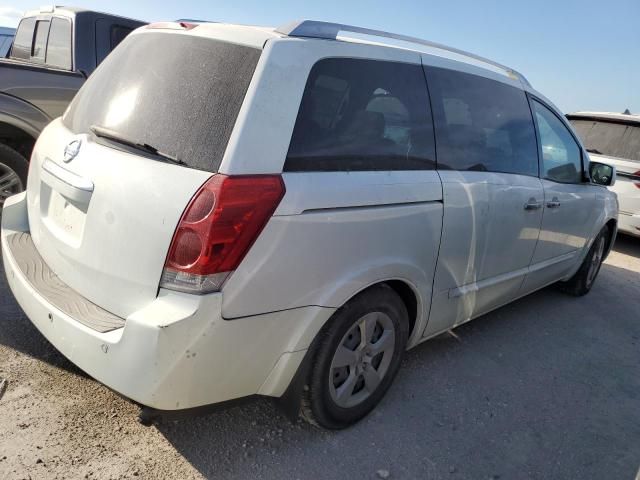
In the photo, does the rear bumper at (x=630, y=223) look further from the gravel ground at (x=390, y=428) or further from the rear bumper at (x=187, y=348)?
the rear bumper at (x=187, y=348)

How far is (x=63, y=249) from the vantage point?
7.39 ft

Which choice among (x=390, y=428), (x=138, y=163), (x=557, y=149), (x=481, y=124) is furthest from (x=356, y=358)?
(x=557, y=149)

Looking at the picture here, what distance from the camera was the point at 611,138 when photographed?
7.09 meters

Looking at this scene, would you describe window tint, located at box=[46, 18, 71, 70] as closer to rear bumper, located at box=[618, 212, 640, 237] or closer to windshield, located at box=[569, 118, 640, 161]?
windshield, located at box=[569, 118, 640, 161]

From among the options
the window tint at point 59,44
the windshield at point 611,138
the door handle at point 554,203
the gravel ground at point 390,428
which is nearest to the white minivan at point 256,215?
the gravel ground at point 390,428

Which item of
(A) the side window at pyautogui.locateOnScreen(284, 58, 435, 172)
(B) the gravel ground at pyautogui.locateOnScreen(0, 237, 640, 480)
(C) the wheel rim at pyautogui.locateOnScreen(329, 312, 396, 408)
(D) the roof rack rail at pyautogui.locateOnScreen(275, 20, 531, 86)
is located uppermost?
(D) the roof rack rail at pyautogui.locateOnScreen(275, 20, 531, 86)

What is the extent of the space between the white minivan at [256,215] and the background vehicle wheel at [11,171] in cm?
187

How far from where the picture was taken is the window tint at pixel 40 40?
541cm

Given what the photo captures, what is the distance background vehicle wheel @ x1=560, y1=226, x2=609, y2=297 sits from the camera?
16.3ft

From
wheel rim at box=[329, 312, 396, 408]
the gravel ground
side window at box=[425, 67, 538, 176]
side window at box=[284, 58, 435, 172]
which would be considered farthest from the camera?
side window at box=[425, 67, 538, 176]

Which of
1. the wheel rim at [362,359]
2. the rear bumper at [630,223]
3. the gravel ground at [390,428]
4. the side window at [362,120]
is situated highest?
the side window at [362,120]

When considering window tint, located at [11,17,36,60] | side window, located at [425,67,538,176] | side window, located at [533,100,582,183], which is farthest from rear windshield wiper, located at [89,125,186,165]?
window tint, located at [11,17,36,60]

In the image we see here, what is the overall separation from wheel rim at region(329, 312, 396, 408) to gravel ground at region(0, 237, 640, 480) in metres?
0.19

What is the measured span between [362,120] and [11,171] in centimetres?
336
